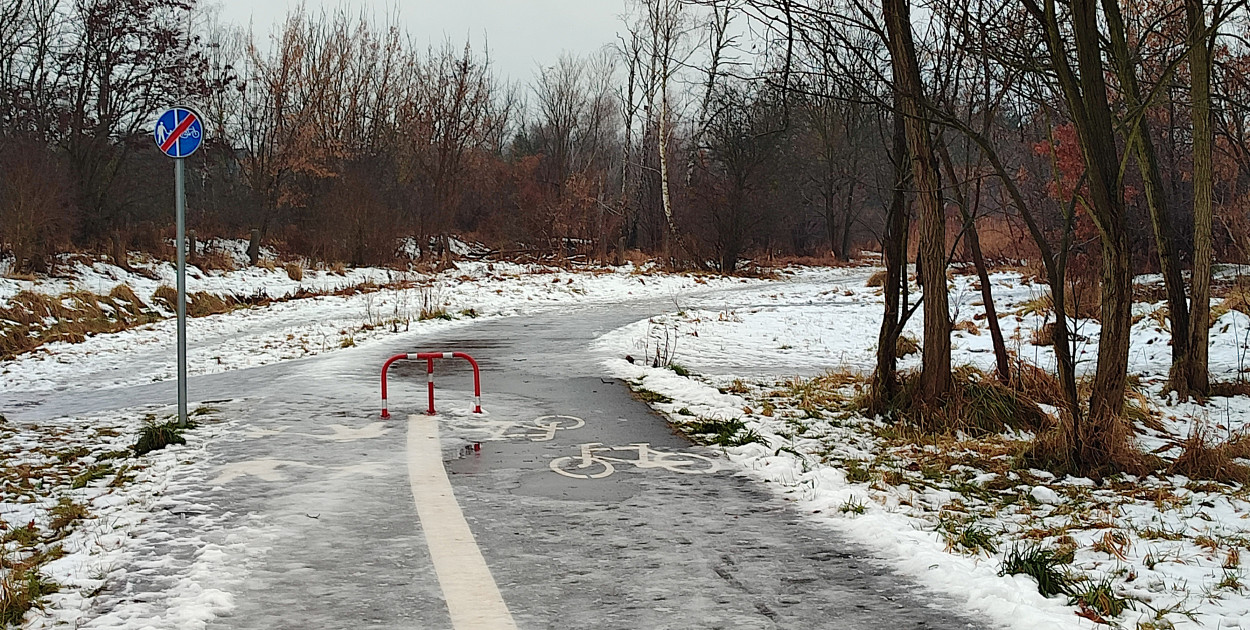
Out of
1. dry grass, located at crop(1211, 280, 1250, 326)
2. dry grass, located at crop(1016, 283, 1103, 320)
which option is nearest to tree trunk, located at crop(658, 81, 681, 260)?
dry grass, located at crop(1016, 283, 1103, 320)

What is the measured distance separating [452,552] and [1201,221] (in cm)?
959

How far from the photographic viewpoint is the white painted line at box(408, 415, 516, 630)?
4.80 meters

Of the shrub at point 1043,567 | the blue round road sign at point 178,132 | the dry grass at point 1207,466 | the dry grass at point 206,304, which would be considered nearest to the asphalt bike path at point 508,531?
the shrub at point 1043,567

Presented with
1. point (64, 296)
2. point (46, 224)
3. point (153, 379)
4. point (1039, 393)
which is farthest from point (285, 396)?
point (46, 224)

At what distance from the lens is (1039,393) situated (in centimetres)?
1120

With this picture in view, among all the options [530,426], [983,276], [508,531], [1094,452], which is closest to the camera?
[508,531]

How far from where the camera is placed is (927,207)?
32.3 ft

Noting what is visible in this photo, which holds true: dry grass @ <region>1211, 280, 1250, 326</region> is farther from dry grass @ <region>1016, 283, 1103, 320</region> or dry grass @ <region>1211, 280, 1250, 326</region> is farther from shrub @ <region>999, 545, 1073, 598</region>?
shrub @ <region>999, 545, 1073, 598</region>

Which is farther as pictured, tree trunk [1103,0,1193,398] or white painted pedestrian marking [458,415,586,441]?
tree trunk [1103,0,1193,398]

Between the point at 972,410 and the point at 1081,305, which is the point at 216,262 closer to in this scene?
the point at 1081,305

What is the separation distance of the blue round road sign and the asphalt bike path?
2.56 metres

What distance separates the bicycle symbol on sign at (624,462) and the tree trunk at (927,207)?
2746 millimetres

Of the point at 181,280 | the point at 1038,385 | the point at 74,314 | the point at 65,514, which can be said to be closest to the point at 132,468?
the point at 65,514

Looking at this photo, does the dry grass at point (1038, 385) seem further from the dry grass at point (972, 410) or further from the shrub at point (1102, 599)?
the shrub at point (1102, 599)
